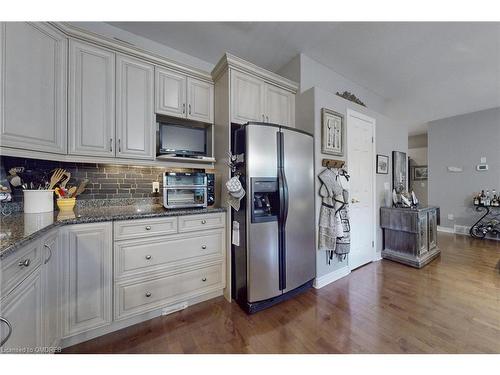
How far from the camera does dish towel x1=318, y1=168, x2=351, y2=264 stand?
233 cm

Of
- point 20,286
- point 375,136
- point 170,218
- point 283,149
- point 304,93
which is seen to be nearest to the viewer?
point 20,286

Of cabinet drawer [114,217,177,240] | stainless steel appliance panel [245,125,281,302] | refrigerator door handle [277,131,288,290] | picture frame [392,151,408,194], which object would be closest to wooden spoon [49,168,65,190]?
cabinet drawer [114,217,177,240]

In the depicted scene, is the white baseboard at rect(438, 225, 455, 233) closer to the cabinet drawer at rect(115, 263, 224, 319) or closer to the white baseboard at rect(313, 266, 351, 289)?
the white baseboard at rect(313, 266, 351, 289)

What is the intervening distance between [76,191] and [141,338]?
1.42 meters

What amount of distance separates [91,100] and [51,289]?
1.50 metres

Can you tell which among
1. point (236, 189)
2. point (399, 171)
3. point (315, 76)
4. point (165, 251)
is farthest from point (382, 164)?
point (165, 251)

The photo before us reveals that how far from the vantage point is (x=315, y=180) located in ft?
7.69

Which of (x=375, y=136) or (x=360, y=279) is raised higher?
(x=375, y=136)

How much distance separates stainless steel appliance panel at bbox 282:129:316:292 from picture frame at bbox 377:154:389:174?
5.30ft

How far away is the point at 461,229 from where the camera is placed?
15.8 ft

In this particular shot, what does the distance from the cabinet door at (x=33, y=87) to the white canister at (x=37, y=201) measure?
0.36 metres

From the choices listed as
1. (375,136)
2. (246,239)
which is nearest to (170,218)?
(246,239)

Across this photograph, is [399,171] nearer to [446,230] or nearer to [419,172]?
[446,230]

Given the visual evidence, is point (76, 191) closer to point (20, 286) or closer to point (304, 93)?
point (20, 286)
